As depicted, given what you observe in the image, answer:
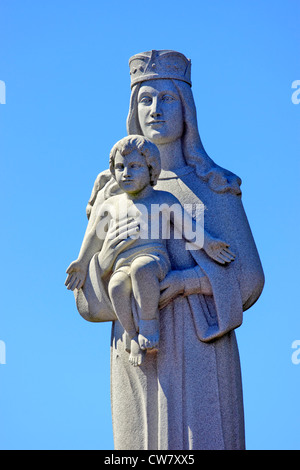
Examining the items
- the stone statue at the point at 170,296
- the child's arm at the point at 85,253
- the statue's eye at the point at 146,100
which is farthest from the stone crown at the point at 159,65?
the child's arm at the point at 85,253

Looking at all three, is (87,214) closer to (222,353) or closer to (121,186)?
(121,186)

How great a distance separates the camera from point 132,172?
13.1m

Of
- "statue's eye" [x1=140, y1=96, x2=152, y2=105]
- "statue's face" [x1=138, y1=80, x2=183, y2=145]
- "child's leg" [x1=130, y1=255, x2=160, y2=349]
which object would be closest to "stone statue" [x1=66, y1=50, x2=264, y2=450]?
"child's leg" [x1=130, y1=255, x2=160, y2=349]

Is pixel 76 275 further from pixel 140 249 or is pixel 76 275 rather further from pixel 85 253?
pixel 140 249

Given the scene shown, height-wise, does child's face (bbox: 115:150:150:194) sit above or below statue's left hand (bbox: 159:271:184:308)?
above

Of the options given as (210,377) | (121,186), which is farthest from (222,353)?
(121,186)

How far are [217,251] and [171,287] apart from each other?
61 centimetres

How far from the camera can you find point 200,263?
1325 cm

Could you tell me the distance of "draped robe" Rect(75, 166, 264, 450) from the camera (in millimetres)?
12938

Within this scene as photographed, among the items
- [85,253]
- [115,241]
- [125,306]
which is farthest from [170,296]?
[85,253]

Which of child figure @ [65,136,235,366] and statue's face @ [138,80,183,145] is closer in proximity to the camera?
child figure @ [65,136,235,366]

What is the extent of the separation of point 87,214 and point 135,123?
3.64 feet

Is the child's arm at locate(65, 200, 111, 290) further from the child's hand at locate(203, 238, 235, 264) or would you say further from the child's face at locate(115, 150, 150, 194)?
the child's hand at locate(203, 238, 235, 264)

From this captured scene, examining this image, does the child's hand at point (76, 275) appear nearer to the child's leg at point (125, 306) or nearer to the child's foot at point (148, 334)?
the child's leg at point (125, 306)
